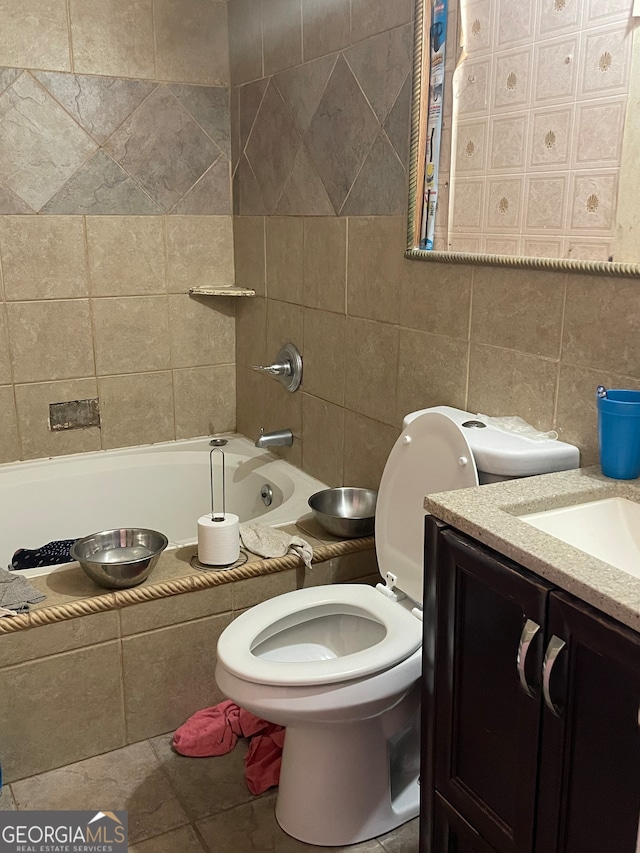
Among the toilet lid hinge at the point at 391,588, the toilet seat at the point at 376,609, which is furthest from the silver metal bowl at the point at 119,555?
the toilet lid hinge at the point at 391,588

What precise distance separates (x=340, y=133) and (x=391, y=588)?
4.26 feet

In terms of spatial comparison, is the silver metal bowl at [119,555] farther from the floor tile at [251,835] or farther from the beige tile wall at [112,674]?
the floor tile at [251,835]

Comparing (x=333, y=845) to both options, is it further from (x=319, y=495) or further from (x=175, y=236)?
(x=175, y=236)

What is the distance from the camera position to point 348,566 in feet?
7.45

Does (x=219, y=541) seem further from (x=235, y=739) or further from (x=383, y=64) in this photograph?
(x=383, y=64)

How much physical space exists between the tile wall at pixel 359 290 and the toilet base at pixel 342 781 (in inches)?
30.0

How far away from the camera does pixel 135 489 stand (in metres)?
2.92

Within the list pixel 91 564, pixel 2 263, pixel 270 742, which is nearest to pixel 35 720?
pixel 91 564

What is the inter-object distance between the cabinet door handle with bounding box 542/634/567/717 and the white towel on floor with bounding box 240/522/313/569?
111 centimetres

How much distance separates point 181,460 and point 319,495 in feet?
2.64

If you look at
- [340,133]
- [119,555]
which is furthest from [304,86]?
[119,555]

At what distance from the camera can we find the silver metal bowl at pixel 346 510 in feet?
7.38

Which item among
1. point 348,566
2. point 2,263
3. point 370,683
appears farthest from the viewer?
point 2,263

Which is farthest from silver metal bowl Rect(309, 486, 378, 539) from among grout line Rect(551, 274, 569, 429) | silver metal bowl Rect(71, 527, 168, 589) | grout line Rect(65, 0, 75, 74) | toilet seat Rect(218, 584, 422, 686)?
grout line Rect(65, 0, 75, 74)
